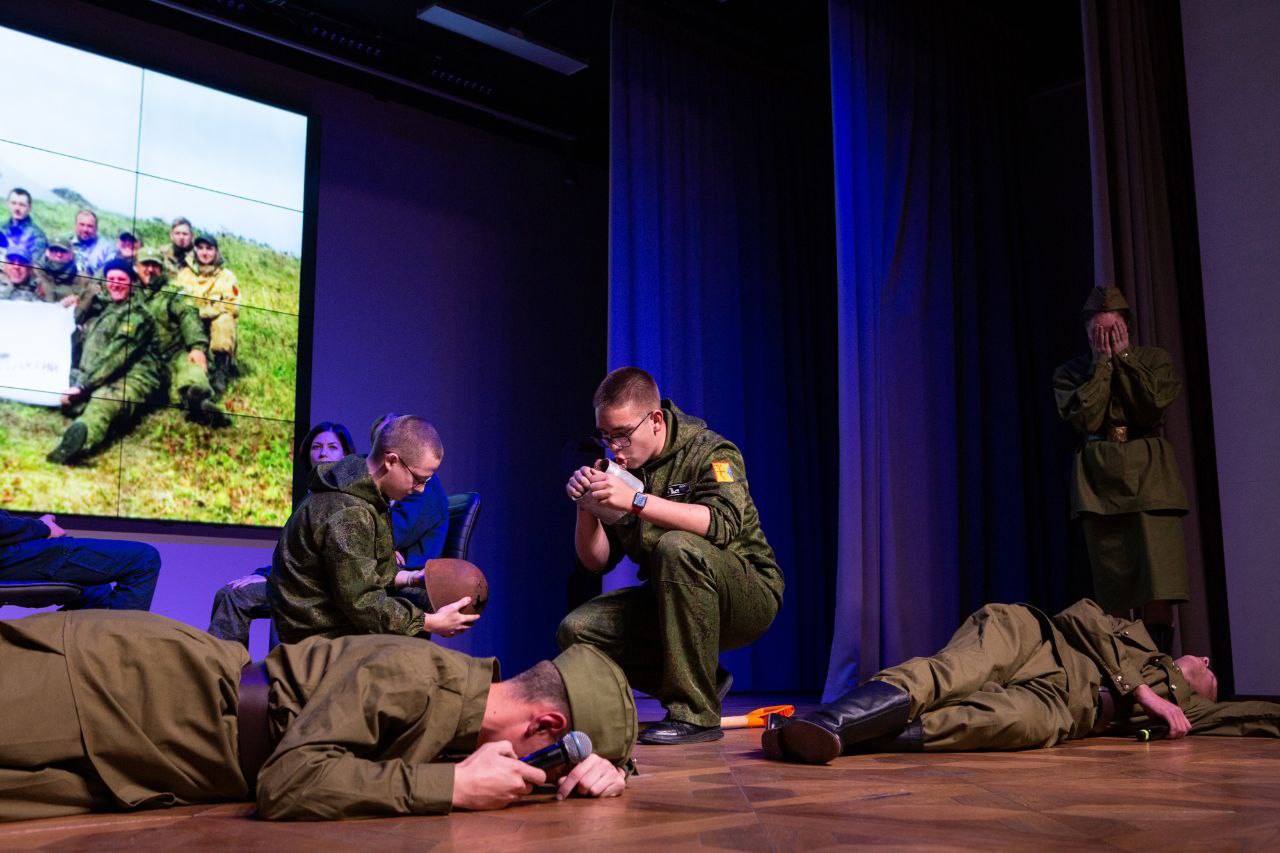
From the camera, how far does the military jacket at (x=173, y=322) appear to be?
5.43 m

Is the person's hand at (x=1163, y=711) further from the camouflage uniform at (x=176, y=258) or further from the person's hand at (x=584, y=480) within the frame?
the camouflage uniform at (x=176, y=258)

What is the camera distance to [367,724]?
170 cm

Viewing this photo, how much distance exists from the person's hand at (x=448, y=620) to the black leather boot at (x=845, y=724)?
1053 millimetres

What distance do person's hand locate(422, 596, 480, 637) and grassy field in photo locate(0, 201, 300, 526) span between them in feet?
8.43

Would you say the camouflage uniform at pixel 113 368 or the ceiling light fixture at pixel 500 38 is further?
the ceiling light fixture at pixel 500 38

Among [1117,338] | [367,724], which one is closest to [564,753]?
[367,724]

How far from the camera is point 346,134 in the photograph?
248 inches

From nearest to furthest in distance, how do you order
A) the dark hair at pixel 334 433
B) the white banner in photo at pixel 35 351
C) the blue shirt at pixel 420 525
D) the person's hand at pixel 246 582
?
the blue shirt at pixel 420 525
the person's hand at pixel 246 582
the dark hair at pixel 334 433
the white banner in photo at pixel 35 351

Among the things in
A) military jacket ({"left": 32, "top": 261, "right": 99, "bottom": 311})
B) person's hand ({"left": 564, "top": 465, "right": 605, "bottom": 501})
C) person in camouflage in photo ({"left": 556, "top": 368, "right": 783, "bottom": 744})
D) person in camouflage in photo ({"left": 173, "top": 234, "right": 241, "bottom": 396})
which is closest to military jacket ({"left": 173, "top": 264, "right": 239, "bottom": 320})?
person in camouflage in photo ({"left": 173, "top": 234, "right": 241, "bottom": 396})

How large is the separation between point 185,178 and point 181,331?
28.8 inches

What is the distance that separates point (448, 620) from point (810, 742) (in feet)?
3.81

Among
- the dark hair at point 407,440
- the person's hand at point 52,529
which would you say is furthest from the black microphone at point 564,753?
the person's hand at point 52,529

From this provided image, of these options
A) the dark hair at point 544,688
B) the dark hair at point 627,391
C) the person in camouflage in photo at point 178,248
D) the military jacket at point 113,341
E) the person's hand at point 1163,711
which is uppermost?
the person in camouflage in photo at point 178,248

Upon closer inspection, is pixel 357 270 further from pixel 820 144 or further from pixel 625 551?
pixel 625 551
